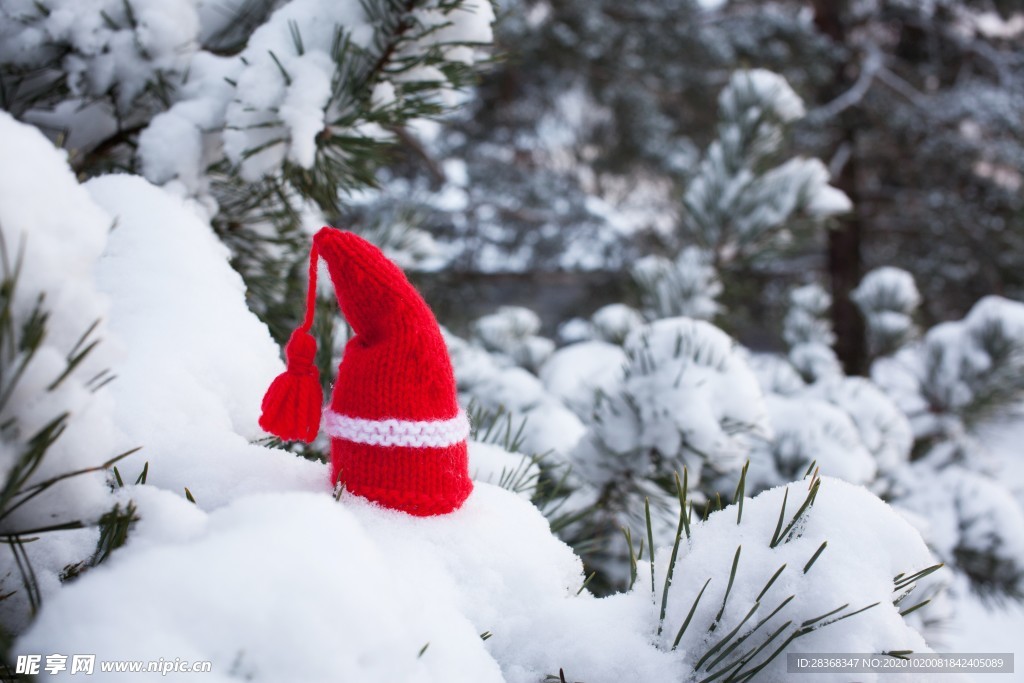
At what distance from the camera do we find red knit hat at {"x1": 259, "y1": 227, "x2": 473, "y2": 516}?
373 millimetres

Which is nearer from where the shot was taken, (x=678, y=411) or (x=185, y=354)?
(x=185, y=354)

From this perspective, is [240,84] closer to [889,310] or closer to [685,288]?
[685,288]

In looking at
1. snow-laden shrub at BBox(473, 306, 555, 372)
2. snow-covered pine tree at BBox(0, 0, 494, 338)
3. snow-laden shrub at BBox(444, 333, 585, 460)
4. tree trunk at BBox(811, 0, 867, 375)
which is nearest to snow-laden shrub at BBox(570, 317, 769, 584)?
snow-laden shrub at BBox(444, 333, 585, 460)

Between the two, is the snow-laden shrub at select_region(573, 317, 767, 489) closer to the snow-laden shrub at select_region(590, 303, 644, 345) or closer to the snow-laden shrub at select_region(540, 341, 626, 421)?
the snow-laden shrub at select_region(540, 341, 626, 421)

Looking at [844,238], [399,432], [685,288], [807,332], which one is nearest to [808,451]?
[685,288]

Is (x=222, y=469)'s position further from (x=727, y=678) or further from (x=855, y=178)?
(x=855, y=178)

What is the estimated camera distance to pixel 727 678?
298 millimetres

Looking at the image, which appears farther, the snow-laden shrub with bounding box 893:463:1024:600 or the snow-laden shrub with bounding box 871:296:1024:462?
the snow-laden shrub with bounding box 871:296:1024:462

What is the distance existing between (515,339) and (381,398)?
99 cm

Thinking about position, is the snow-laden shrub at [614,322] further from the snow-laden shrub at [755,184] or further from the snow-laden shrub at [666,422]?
the snow-laden shrub at [666,422]

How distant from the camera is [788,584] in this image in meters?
0.31

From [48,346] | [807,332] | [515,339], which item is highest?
[48,346]

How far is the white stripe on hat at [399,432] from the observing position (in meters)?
0.38

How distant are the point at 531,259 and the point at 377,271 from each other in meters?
2.28
